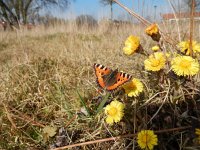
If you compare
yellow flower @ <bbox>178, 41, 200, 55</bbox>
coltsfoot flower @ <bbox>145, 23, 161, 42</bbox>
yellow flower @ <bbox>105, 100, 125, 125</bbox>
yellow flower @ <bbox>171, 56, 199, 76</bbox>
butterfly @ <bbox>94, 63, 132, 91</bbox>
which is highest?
coltsfoot flower @ <bbox>145, 23, 161, 42</bbox>

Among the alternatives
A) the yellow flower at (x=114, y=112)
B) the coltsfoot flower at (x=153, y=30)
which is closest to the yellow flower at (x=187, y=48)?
the coltsfoot flower at (x=153, y=30)

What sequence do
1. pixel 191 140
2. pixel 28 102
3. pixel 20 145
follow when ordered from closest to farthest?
pixel 191 140
pixel 20 145
pixel 28 102

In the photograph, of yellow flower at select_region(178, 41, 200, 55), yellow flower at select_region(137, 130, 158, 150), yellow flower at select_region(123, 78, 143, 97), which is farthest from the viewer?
yellow flower at select_region(178, 41, 200, 55)

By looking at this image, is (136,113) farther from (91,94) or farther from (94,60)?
(94,60)

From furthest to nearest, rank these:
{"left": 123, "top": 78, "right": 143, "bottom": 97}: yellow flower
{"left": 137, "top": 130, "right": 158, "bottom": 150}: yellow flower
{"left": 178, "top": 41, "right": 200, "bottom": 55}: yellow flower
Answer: {"left": 178, "top": 41, "right": 200, "bottom": 55}: yellow flower → {"left": 123, "top": 78, "right": 143, "bottom": 97}: yellow flower → {"left": 137, "top": 130, "right": 158, "bottom": 150}: yellow flower

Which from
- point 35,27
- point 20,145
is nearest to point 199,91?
point 20,145

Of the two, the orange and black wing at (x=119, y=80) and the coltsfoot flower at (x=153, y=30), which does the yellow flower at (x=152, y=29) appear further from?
the orange and black wing at (x=119, y=80)

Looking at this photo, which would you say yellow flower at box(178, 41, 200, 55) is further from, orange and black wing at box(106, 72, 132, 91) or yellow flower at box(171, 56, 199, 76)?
orange and black wing at box(106, 72, 132, 91)

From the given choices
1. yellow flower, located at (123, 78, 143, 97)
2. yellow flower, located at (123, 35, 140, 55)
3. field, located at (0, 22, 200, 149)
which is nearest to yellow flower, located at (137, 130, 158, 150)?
field, located at (0, 22, 200, 149)
